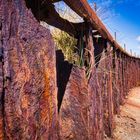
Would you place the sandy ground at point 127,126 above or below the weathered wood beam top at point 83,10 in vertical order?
below

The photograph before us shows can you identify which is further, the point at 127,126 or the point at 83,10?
the point at 127,126

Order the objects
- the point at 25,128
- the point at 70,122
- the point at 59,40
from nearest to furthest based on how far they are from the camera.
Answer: the point at 25,128
the point at 70,122
the point at 59,40

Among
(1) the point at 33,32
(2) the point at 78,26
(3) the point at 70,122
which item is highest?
(2) the point at 78,26

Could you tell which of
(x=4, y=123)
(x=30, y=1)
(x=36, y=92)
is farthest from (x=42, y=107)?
(x=30, y=1)

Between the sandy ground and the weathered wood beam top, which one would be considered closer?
the weathered wood beam top

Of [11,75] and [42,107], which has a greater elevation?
[11,75]

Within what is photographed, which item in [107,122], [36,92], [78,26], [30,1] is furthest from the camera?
[107,122]

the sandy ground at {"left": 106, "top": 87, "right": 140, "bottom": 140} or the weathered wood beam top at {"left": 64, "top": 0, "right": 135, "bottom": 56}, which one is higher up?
the weathered wood beam top at {"left": 64, "top": 0, "right": 135, "bottom": 56}

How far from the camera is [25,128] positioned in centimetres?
138

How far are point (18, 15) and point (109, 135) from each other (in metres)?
3.48

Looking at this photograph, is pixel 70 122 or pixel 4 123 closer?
pixel 4 123

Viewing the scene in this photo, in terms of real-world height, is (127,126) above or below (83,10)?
below

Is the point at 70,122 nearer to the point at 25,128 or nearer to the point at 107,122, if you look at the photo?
the point at 25,128

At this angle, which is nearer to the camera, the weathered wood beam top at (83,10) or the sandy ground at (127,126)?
the weathered wood beam top at (83,10)
